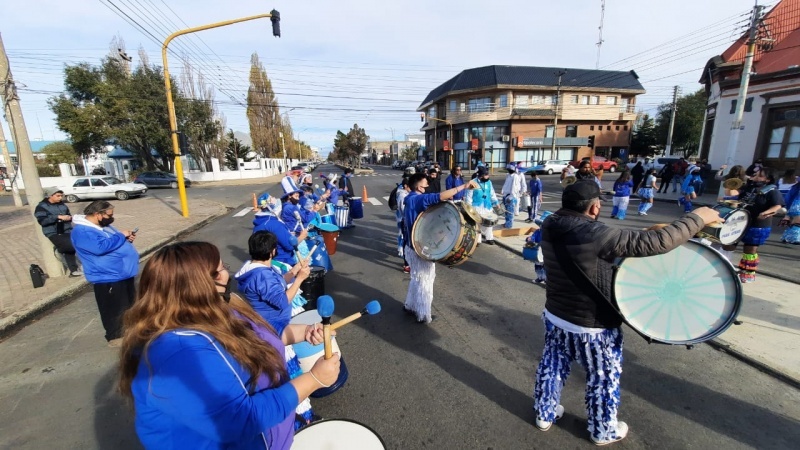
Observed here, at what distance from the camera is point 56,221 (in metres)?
6.26

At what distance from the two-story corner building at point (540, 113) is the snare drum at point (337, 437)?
41.2m

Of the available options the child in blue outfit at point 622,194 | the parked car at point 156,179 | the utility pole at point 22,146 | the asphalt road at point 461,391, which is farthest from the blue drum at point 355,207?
the parked car at point 156,179

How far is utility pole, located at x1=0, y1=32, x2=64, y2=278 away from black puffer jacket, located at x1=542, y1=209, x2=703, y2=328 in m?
8.18

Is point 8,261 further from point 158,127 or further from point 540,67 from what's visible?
point 540,67

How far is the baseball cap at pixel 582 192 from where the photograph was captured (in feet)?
7.38

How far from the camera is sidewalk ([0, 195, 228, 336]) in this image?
17.5 feet

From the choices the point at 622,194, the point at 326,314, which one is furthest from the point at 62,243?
the point at 622,194

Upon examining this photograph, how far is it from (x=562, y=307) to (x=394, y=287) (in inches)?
146

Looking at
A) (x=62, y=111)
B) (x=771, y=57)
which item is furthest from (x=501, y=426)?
(x=62, y=111)

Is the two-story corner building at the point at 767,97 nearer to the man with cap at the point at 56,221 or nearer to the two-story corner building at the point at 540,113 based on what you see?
the man with cap at the point at 56,221

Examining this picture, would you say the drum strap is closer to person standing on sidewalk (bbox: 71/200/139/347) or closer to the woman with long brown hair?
the woman with long brown hair

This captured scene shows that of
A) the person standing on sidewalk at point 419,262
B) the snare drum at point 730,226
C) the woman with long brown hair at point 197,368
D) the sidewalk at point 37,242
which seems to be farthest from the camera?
the sidewalk at point 37,242

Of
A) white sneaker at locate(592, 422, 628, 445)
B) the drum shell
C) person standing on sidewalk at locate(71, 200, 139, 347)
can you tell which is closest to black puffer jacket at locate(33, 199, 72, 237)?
person standing on sidewalk at locate(71, 200, 139, 347)

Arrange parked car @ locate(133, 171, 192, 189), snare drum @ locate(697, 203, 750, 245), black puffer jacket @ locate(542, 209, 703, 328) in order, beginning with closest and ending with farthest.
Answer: black puffer jacket @ locate(542, 209, 703, 328) → snare drum @ locate(697, 203, 750, 245) → parked car @ locate(133, 171, 192, 189)
